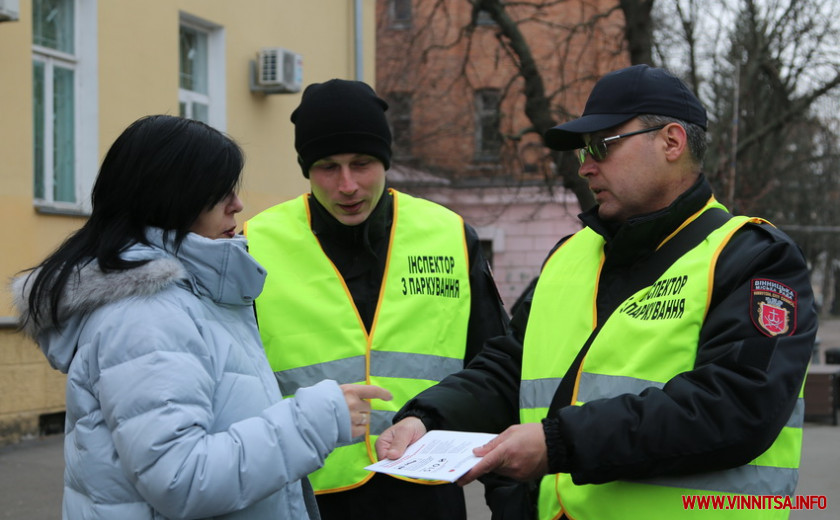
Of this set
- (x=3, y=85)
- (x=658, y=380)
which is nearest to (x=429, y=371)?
(x=658, y=380)

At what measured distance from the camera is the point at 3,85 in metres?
7.61

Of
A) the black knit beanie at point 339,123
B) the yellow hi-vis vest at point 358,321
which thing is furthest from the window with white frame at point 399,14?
the yellow hi-vis vest at point 358,321

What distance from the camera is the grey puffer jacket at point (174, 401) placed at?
1961 mm

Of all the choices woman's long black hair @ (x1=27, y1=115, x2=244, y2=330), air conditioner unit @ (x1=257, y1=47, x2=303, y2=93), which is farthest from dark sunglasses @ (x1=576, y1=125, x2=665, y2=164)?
air conditioner unit @ (x1=257, y1=47, x2=303, y2=93)

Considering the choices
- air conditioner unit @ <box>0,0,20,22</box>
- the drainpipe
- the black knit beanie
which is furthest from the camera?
the drainpipe

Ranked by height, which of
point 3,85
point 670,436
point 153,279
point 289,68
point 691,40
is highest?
point 691,40

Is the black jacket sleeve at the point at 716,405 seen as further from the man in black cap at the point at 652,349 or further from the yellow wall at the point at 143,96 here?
the yellow wall at the point at 143,96

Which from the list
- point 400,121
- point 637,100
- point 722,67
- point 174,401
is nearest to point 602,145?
point 637,100

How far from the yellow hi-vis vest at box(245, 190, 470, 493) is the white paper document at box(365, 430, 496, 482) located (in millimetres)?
460

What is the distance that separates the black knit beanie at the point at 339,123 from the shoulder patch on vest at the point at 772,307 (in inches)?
54.6

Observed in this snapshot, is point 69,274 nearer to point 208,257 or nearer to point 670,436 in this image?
point 208,257

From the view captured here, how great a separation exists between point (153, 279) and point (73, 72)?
7.21 m

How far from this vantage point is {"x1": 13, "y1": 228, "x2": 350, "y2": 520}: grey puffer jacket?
1.96 m

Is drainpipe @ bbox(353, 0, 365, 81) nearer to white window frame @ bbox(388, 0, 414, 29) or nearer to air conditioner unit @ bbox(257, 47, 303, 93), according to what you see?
air conditioner unit @ bbox(257, 47, 303, 93)
